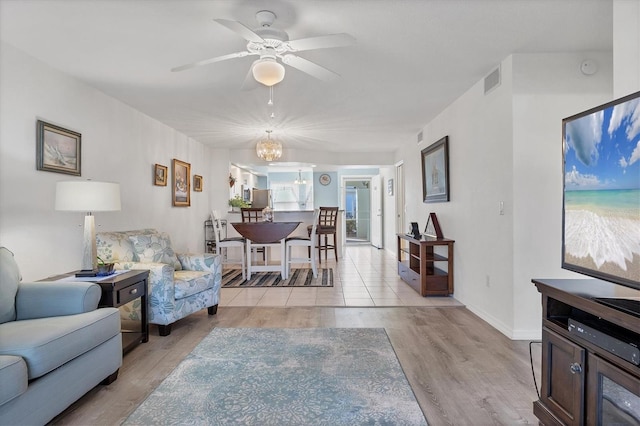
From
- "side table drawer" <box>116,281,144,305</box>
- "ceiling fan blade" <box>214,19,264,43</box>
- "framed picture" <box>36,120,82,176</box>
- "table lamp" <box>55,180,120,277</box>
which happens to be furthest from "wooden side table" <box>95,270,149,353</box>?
"ceiling fan blade" <box>214,19,264,43</box>

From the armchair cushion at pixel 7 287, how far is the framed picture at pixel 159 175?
2.67 meters

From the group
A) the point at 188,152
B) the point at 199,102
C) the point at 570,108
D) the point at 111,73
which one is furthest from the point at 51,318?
the point at 188,152

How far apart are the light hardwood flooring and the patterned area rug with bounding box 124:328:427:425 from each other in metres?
0.12

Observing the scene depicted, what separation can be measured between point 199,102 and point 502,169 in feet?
10.5

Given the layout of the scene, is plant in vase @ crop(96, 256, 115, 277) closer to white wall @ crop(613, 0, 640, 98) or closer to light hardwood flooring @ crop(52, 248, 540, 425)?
light hardwood flooring @ crop(52, 248, 540, 425)

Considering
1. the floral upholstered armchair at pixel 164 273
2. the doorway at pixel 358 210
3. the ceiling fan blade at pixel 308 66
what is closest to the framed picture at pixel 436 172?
the ceiling fan blade at pixel 308 66

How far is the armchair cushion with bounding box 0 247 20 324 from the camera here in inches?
75.3

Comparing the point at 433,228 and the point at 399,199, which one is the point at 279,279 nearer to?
the point at 433,228

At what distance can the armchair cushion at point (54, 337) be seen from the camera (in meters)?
1.54

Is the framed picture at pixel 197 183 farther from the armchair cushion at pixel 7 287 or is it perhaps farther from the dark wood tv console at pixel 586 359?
the dark wood tv console at pixel 586 359

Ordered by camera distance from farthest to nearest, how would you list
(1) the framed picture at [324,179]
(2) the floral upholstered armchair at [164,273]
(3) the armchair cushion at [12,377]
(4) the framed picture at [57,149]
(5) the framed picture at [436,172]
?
(1) the framed picture at [324,179] < (5) the framed picture at [436,172] < (2) the floral upholstered armchair at [164,273] < (4) the framed picture at [57,149] < (3) the armchair cushion at [12,377]

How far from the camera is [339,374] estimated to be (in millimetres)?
2188

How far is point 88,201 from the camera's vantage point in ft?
8.02

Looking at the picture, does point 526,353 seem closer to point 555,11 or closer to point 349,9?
point 555,11
